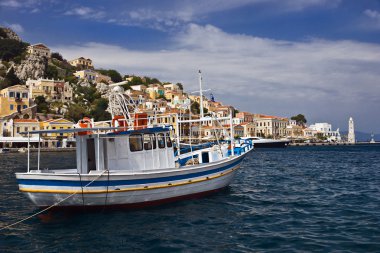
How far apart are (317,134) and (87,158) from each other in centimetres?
16947

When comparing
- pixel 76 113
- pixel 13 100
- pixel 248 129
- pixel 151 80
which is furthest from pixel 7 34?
pixel 248 129

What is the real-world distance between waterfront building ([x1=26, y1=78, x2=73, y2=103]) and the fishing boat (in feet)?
304

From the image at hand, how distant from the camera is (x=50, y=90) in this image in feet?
336

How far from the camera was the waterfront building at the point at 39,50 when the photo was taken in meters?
127

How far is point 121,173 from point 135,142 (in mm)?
2233

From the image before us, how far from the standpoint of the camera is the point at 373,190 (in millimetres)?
18812

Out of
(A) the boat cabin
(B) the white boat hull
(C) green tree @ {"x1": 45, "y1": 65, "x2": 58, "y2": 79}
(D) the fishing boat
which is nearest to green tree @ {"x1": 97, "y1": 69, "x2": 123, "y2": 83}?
(C) green tree @ {"x1": 45, "y1": 65, "x2": 58, "y2": 79}

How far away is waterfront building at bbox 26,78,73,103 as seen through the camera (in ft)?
327

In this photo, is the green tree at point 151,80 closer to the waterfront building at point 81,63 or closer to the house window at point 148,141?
the waterfront building at point 81,63

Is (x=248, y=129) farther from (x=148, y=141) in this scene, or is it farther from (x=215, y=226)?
(x=215, y=226)

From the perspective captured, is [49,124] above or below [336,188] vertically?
above

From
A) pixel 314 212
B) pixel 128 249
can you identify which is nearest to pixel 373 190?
pixel 314 212

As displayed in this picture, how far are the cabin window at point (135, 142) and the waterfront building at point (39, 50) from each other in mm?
125675

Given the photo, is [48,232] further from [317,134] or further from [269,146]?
[317,134]
